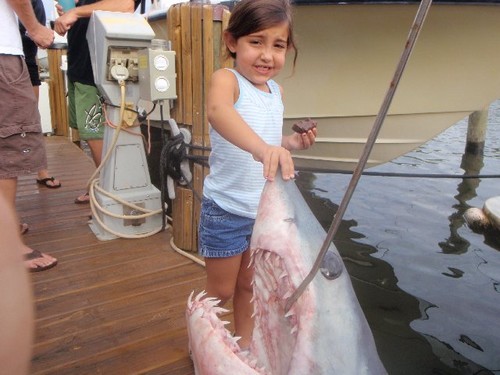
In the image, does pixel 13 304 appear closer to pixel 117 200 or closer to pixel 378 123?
pixel 378 123

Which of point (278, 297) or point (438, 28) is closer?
point (278, 297)

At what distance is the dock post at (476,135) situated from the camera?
1094 cm

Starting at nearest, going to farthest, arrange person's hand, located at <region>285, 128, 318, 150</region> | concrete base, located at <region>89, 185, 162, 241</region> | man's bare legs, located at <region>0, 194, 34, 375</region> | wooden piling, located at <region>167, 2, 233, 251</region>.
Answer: man's bare legs, located at <region>0, 194, 34, 375</region> < person's hand, located at <region>285, 128, 318, 150</region> < wooden piling, located at <region>167, 2, 233, 251</region> < concrete base, located at <region>89, 185, 162, 241</region>

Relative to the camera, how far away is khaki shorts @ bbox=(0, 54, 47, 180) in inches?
91.7

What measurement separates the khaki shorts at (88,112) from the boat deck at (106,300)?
673mm

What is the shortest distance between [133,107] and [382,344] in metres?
2.24

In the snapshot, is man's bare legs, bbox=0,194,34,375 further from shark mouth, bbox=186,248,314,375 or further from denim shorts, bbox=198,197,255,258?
denim shorts, bbox=198,197,255,258

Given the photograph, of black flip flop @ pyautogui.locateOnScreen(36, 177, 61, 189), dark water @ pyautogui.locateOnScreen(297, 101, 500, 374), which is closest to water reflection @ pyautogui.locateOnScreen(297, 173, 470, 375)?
dark water @ pyautogui.locateOnScreen(297, 101, 500, 374)

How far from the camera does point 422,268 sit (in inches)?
165

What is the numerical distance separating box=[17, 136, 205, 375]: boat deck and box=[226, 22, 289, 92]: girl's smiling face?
1.19m

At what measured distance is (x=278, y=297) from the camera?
0.99 meters

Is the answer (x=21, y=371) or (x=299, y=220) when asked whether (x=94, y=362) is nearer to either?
(x=299, y=220)

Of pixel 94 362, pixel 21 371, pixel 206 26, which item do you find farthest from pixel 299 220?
pixel 206 26

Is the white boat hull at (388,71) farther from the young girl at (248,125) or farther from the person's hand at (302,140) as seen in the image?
the person's hand at (302,140)
